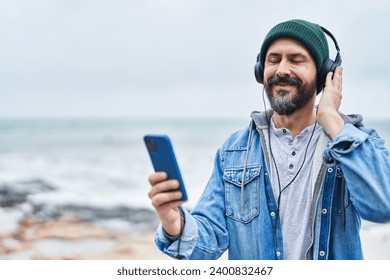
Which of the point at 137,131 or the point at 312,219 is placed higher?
the point at 137,131

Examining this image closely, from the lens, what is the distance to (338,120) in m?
1.51

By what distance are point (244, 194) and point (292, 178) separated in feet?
0.52

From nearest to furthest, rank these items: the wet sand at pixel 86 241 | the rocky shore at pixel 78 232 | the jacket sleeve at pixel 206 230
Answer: the jacket sleeve at pixel 206 230
the wet sand at pixel 86 241
the rocky shore at pixel 78 232

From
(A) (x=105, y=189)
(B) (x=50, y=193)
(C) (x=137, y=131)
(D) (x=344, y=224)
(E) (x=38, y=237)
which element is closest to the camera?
(D) (x=344, y=224)

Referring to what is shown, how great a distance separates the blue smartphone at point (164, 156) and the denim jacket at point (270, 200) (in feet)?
0.73

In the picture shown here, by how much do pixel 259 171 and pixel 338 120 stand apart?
28 cm

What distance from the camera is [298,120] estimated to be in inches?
65.1

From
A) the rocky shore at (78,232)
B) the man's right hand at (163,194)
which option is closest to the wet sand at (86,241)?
the rocky shore at (78,232)

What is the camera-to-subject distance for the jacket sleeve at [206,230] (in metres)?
1.48

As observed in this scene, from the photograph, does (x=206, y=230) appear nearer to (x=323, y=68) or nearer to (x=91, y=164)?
(x=323, y=68)

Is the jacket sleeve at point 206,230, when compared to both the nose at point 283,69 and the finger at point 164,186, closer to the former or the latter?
the finger at point 164,186

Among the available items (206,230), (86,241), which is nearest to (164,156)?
(206,230)
